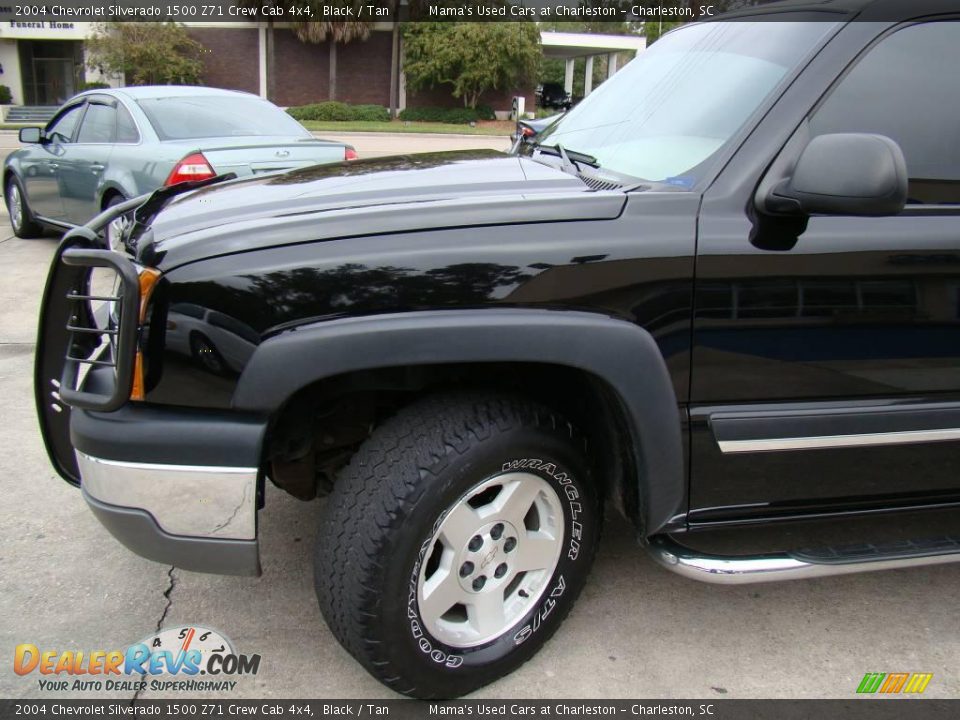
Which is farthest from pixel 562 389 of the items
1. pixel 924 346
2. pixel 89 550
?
pixel 89 550

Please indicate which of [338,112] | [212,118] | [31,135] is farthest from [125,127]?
[338,112]

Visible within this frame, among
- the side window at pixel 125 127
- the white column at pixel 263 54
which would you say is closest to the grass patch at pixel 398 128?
the white column at pixel 263 54

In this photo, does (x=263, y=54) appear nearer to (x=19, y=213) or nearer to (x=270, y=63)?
(x=270, y=63)

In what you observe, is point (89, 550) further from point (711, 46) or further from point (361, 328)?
point (711, 46)

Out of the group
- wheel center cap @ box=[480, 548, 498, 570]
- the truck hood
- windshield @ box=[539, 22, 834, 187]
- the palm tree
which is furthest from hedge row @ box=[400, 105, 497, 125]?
wheel center cap @ box=[480, 548, 498, 570]

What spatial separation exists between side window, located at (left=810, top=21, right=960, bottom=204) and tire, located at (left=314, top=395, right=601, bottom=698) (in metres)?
1.18

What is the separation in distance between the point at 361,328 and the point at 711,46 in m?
1.66

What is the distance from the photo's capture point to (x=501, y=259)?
1.96m

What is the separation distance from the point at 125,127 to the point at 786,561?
645cm

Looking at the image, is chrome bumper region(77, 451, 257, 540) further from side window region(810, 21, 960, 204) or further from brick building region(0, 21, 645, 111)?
brick building region(0, 21, 645, 111)

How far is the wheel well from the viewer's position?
6.96ft

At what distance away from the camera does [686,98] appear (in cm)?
256

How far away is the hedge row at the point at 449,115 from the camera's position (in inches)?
1398

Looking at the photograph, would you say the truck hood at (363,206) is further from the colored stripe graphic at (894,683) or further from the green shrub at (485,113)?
the green shrub at (485,113)
